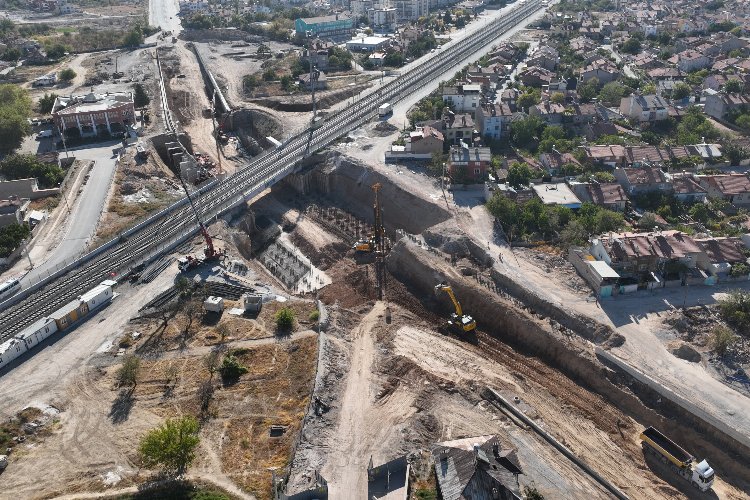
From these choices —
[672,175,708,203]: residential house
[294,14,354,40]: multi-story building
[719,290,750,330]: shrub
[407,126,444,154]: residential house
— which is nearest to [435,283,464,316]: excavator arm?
[719,290,750,330]: shrub

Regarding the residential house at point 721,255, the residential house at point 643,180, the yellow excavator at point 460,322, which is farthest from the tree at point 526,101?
the yellow excavator at point 460,322

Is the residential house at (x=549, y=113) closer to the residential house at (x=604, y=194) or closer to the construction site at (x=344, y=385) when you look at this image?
the residential house at (x=604, y=194)

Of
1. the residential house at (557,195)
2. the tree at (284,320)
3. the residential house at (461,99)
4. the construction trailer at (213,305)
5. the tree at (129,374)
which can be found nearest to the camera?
the tree at (129,374)

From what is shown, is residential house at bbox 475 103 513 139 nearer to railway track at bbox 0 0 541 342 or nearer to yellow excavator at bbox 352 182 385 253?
railway track at bbox 0 0 541 342

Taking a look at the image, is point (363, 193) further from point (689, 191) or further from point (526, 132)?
point (689, 191)

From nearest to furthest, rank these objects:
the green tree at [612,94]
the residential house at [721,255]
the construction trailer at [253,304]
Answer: the construction trailer at [253,304] → the residential house at [721,255] → the green tree at [612,94]

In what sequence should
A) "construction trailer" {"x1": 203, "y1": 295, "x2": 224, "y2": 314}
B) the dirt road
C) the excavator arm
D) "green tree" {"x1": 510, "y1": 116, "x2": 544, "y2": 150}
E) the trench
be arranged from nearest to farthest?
the dirt road < the trench < "construction trailer" {"x1": 203, "y1": 295, "x2": 224, "y2": 314} < the excavator arm < "green tree" {"x1": 510, "y1": 116, "x2": 544, "y2": 150}

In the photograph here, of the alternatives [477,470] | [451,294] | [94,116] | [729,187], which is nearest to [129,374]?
[477,470]
